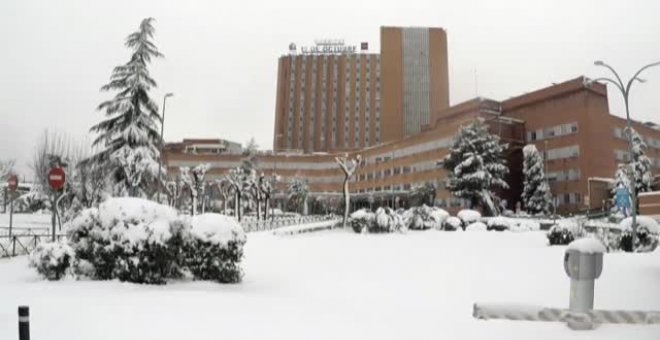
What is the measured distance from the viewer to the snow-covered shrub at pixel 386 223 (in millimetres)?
35188

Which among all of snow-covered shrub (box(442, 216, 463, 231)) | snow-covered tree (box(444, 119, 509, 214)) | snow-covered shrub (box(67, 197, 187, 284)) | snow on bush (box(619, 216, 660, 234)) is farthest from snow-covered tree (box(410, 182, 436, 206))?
snow-covered shrub (box(67, 197, 187, 284))

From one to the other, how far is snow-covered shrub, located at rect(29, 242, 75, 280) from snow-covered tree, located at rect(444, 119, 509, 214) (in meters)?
49.3

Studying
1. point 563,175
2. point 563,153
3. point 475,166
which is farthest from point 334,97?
point 475,166

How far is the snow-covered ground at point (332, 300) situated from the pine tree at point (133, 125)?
12114mm

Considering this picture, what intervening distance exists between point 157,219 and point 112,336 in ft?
18.0

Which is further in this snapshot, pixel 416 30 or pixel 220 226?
pixel 416 30

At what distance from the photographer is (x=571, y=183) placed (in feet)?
218

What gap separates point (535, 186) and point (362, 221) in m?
35.4

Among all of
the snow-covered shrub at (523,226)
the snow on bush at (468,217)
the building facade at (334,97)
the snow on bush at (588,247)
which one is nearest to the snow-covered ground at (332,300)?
the snow on bush at (588,247)

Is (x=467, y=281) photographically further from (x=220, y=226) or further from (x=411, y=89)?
(x=411, y=89)

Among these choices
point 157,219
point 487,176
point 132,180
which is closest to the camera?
point 157,219

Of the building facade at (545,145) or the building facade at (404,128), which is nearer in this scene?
the building facade at (545,145)

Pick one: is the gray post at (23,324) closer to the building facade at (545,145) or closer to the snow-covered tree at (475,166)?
the building facade at (545,145)

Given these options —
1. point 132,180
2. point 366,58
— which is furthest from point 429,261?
point 366,58
